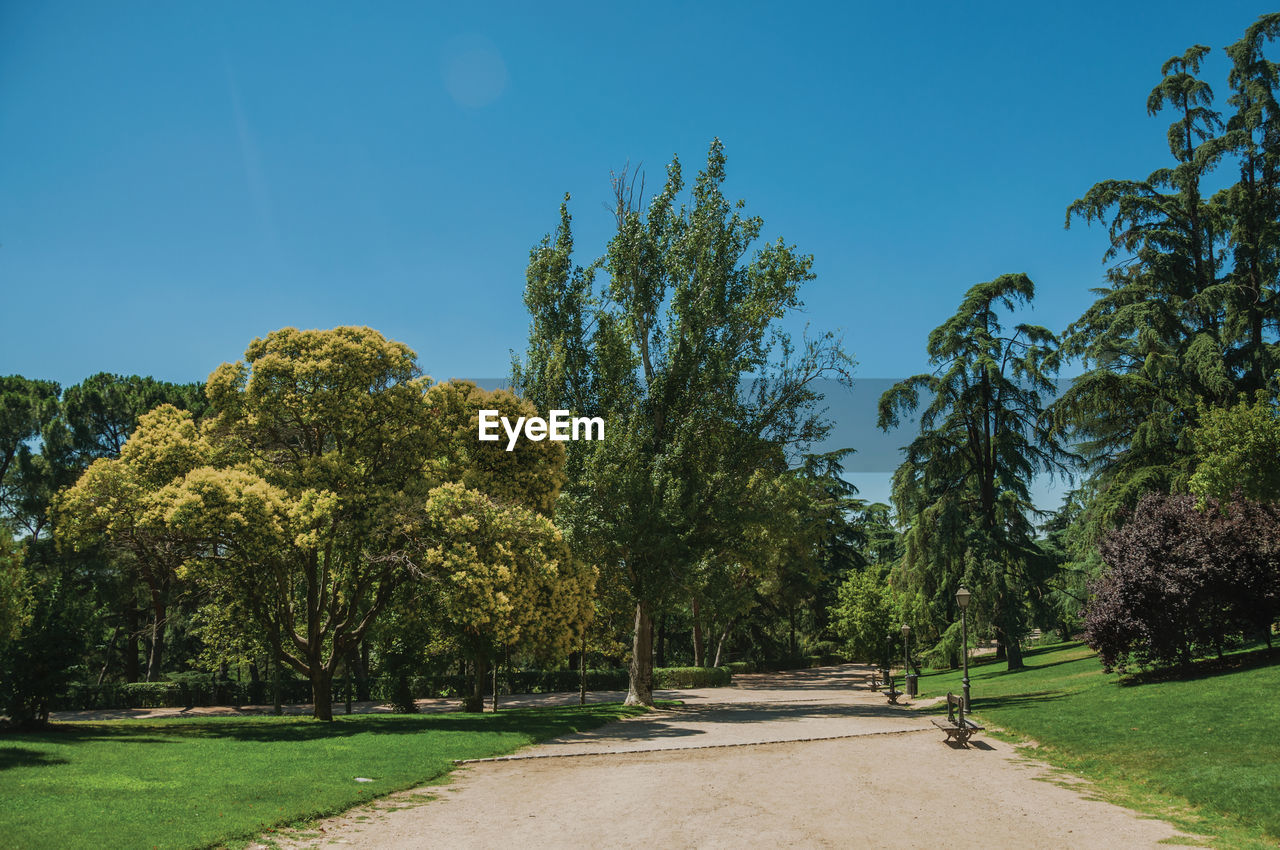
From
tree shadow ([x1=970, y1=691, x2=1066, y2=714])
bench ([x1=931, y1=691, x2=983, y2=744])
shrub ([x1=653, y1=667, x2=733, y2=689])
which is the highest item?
bench ([x1=931, y1=691, x2=983, y2=744])

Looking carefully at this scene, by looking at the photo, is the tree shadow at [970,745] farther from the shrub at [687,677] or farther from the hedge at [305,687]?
the shrub at [687,677]

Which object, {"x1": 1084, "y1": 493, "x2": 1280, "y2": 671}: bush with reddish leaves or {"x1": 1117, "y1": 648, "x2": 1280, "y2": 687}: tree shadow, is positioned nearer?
{"x1": 1117, "y1": 648, "x2": 1280, "y2": 687}: tree shadow

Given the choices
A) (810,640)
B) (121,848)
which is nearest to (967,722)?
(121,848)

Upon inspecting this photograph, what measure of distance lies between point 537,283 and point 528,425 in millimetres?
5896

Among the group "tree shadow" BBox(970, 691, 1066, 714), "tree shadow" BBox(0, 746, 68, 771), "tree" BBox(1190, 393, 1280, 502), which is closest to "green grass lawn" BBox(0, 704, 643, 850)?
"tree shadow" BBox(0, 746, 68, 771)

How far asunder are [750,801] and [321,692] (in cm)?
1411

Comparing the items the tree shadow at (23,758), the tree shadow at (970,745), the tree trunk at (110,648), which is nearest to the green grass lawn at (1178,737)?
the tree shadow at (970,745)

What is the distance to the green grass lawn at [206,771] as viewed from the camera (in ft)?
29.9

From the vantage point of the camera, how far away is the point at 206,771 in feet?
41.5

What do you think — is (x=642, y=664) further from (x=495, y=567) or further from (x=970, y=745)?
(x=970, y=745)

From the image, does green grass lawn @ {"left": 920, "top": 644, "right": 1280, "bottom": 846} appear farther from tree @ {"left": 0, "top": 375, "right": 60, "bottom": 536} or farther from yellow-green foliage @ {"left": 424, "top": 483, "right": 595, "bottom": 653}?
tree @ {"left": 0, "top": 375, "right": 60, "bottom": 536}

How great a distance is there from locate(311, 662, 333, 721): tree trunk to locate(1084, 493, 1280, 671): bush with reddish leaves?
20.4 m

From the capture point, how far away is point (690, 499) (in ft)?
82.7

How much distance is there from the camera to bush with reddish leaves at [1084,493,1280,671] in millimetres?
20984
